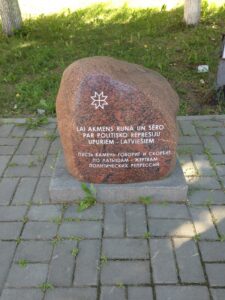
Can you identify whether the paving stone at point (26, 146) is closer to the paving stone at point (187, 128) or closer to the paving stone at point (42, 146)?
the paving stone at point (42, 146)

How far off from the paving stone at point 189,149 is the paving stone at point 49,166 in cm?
129

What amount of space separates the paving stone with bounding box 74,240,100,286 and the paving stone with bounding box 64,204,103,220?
29 centimetres

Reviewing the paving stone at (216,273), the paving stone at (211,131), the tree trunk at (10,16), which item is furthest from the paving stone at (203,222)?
the tree trunk at (10,16)

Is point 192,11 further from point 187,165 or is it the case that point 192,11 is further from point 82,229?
point 82,229

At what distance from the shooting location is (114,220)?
10.1 ft

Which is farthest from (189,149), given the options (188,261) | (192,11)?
(192,11)

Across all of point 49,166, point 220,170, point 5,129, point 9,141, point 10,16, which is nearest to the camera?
point 220,170

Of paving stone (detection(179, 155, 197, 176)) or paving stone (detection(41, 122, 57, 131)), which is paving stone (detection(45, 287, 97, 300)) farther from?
paving stone (detection(41, 122, 57, 131))

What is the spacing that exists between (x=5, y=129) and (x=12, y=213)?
1.69m

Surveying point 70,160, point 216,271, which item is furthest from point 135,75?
point 216,271

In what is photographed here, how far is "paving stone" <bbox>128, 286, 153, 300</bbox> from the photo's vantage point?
245 centimetres

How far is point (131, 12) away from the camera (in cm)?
778

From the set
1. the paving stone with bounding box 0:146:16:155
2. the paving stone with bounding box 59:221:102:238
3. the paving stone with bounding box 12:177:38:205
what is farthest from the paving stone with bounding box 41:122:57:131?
the paving stone with bounding box 59:221:102:238

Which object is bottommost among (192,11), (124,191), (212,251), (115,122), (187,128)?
(187,128)
